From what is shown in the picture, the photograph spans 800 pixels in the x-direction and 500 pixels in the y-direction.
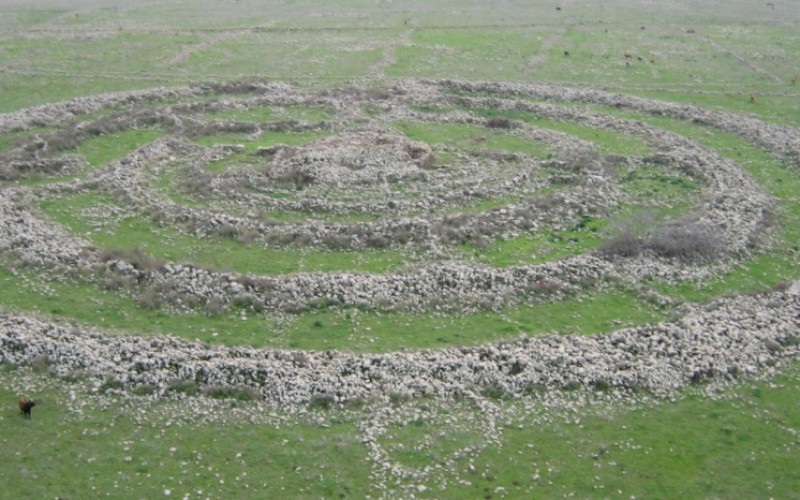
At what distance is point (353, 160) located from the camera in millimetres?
49875

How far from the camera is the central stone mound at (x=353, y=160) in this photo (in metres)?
47.4

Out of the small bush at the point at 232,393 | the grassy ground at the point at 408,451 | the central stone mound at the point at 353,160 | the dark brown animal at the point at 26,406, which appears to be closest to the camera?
the grassy ground at the point at 408,451

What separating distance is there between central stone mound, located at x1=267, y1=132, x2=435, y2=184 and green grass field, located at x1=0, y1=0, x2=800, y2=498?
2.33 m

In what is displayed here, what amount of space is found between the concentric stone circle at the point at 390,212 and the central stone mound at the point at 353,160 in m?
0.17

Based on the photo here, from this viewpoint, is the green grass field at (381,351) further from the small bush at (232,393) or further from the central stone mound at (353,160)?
the central stone mound at (353,160)

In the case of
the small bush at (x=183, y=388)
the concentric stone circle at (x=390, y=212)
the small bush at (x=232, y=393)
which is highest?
the concentric stone circle at (x=390, y=212)

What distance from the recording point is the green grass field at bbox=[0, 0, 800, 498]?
2384 centimetres

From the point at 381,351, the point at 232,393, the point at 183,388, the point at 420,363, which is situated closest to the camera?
the point at 232,393

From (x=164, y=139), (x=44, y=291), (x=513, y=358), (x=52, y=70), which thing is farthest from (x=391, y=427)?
(x=52, y=70)

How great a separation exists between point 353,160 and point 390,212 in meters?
8.21

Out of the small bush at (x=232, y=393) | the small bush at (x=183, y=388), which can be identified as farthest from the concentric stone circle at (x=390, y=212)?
the small bush at (x=232, y=393)

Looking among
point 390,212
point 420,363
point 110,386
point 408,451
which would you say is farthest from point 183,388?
point 390,212

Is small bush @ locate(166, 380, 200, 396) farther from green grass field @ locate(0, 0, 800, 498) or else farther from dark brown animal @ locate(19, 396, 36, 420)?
dark brown animal @ locate(19, 396, 36, 420)

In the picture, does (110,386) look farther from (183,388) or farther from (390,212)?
(390,212)
